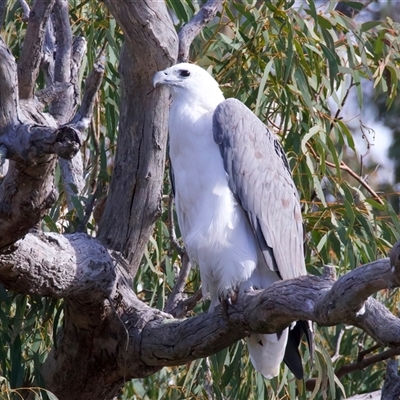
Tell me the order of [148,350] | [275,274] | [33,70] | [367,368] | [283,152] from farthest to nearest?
[367,368] < [283,152] < [275,274] < [148,350] < [33,70]

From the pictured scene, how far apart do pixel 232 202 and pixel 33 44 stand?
0.88 meters

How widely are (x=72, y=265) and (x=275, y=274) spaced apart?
0.66 metres

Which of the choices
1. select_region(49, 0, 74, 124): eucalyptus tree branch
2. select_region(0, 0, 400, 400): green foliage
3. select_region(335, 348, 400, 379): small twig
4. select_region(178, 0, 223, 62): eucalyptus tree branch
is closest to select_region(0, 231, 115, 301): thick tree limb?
select_region(0, 0, 400, 400): green foliage

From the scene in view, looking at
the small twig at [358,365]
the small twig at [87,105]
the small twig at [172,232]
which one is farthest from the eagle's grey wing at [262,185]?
the small twig at [358,365]

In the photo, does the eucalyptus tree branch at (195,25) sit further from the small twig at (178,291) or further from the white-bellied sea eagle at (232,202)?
the small twig at (178,291)

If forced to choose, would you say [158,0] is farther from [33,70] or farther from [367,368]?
[367,368]

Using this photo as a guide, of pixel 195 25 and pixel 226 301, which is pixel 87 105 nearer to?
pixel 226 301

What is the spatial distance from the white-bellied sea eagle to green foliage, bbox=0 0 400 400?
0.20 m

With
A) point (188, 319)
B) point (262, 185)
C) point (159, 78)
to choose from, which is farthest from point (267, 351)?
point (159, 78)

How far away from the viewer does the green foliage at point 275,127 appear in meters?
3.10

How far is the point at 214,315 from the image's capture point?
250 centimetres

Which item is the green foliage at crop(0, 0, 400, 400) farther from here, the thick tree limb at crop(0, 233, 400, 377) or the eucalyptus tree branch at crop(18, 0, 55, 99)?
the eucalyptus tree branch at crop(18, 0, 55, 99)

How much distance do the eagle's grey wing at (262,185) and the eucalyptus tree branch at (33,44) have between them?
794 millimetres

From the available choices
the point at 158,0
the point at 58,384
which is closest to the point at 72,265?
the point at 58,384
